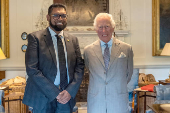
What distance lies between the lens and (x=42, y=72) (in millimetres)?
2164

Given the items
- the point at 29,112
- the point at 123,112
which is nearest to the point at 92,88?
the point at 123,112

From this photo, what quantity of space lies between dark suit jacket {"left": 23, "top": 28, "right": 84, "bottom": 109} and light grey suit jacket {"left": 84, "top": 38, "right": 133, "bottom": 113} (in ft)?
0.73

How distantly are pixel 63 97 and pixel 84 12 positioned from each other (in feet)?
15.3

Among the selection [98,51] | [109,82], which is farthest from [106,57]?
[109,82]

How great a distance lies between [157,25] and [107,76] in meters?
4.75

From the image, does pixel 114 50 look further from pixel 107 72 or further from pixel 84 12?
pixel 84 12

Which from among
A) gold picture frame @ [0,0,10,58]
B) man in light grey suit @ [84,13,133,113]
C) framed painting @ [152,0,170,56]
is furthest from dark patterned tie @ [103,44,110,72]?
gold picture frame @ [0,0,10,58]

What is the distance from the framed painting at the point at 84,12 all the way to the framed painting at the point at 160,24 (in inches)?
61.1

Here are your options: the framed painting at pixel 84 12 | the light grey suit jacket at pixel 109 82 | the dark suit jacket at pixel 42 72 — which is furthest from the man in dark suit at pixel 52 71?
the framed painting at pixel 84 12

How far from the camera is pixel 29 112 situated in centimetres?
344

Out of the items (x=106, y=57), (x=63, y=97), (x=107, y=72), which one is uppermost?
(x=106, y=57)

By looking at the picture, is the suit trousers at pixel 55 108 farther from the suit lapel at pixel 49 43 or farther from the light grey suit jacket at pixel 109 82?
the suit lapel at pixel 49 43

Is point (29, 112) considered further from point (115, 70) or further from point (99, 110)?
point (115, 70)

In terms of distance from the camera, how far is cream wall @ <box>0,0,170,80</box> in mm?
6367
